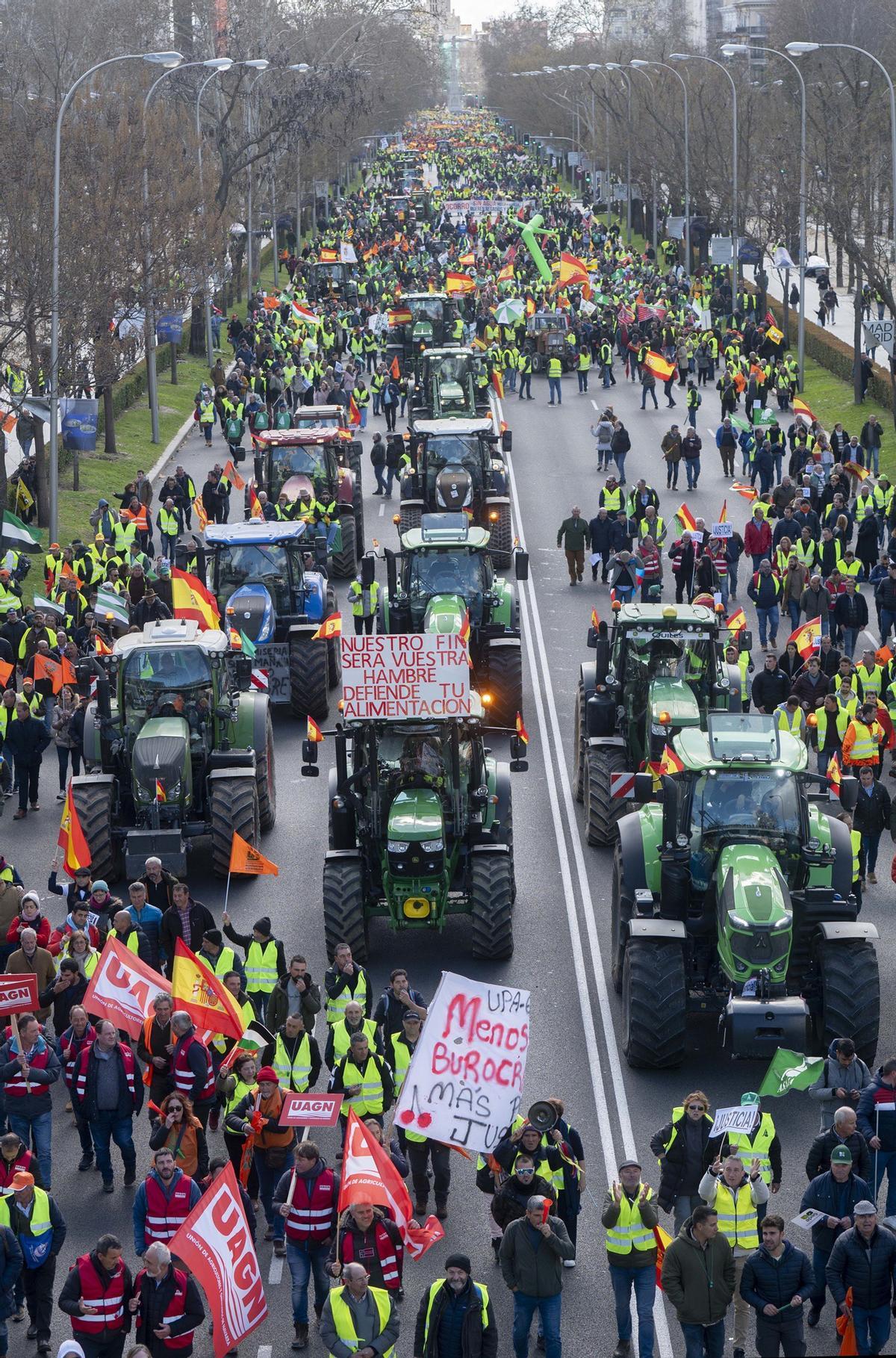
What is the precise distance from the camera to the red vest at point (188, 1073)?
50.1ft

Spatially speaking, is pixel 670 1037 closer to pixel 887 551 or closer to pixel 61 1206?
pixel 61 1206

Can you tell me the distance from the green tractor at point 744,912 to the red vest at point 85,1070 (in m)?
3.75

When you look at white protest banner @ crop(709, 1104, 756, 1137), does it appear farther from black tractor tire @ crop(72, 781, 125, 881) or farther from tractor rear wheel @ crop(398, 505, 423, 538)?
tractor rear wheel @ crop(398, 505, 423, 538)

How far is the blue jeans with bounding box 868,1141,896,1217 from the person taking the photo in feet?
47.4

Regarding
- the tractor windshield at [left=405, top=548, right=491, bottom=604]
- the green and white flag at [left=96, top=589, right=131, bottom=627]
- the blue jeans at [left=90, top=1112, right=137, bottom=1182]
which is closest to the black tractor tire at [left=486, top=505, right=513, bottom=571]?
the tractor windshield at [left=405, top=548, right=491, bottom=604]

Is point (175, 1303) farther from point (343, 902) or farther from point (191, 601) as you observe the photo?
point (191, 601)

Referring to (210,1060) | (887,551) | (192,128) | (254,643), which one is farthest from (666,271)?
(210,1060)

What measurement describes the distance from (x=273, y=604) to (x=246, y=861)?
→ 8.16 metres

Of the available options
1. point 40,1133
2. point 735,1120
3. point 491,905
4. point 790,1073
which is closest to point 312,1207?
point 735,1120

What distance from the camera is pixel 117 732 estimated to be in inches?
868

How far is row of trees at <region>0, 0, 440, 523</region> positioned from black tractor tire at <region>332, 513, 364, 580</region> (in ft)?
23.4

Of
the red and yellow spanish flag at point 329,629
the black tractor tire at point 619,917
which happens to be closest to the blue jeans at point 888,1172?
the black tractor tire at point 619,917

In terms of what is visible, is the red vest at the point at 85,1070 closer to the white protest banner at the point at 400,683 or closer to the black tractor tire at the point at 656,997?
the black tractor tire at the point at 656,997

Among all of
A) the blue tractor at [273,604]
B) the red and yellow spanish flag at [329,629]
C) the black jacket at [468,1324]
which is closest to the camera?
the black jacket at [468,1324]
